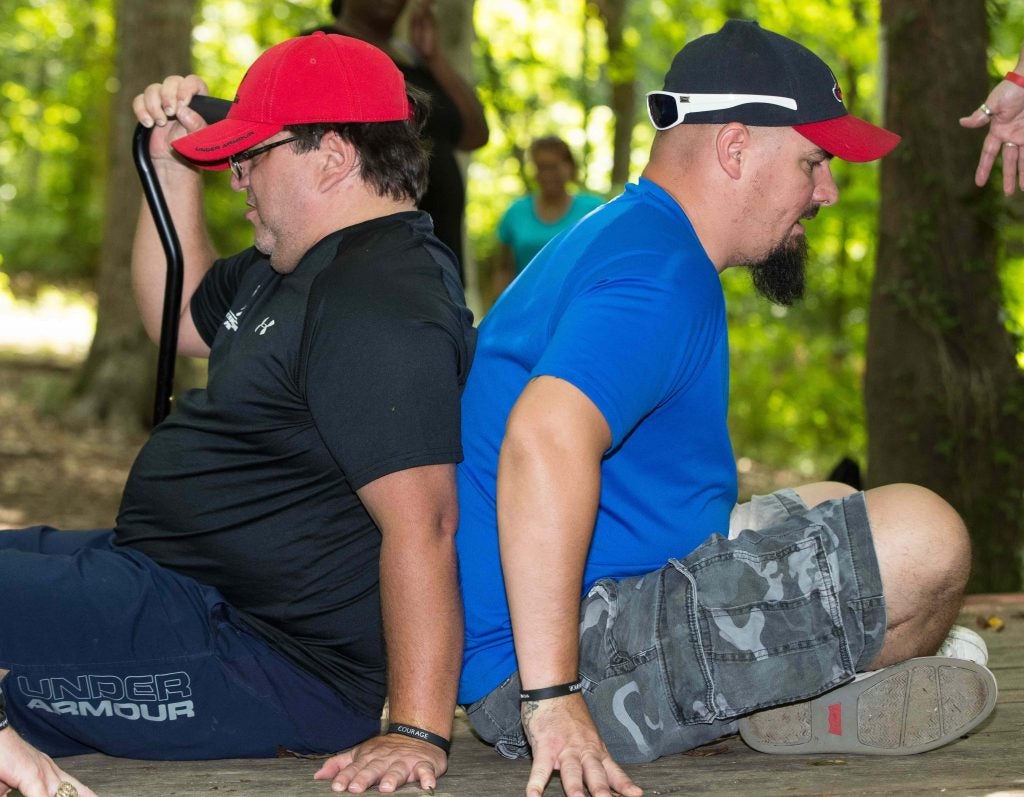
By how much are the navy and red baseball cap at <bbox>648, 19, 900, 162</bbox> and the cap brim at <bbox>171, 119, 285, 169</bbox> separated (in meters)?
0.79

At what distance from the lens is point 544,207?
25.7ft

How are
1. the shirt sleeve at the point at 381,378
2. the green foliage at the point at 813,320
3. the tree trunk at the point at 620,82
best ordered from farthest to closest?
the tree trunk at the point at 620,82, the green foliage at the point at 813,320, the shirt sleeve at the point at 381,378

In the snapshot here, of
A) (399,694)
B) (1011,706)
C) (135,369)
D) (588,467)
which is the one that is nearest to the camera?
(588,467)

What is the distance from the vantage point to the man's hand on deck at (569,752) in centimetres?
215

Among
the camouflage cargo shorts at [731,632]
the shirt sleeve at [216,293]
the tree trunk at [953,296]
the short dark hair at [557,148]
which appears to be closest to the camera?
the camouflage cargo shorts at [731,632]

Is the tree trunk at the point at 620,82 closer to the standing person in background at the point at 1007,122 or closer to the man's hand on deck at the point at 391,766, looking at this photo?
the standing person in background at the point at 1007,122

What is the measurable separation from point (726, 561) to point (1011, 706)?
0.93m

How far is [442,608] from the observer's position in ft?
7.68

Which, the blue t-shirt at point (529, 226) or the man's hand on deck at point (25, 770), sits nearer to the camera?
the man's hand on deck at point (25, 770)

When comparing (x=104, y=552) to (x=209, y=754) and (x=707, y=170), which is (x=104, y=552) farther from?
(x=707, y=170)

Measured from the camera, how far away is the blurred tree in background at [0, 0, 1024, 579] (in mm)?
9320

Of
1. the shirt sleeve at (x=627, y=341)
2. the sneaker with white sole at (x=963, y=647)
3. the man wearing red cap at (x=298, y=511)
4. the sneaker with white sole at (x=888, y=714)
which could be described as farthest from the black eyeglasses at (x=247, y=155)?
the sneaker with white sole at (x=963, y=647)

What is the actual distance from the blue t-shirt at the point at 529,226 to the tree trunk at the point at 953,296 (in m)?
2.70

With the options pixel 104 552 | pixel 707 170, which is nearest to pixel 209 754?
pixel 104 552
